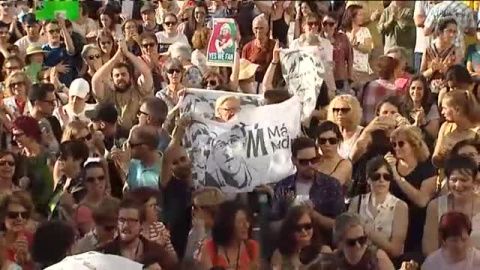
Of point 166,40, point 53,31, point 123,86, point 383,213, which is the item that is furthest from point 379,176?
point 53,31

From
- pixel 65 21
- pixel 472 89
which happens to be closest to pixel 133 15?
pixel 65 21

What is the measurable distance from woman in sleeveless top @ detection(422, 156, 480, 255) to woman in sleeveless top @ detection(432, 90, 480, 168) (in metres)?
0.94

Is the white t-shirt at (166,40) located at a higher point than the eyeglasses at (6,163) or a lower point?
higher

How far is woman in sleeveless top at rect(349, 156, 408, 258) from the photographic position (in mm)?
6652

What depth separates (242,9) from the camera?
11234 mm

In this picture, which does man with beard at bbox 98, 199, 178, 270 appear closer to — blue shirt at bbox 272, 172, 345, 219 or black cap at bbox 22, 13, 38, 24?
blue shirt at bbox 272, 172, 345, 219

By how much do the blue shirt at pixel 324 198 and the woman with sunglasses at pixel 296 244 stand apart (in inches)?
19.6

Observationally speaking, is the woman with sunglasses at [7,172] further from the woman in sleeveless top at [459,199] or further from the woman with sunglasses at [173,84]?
the woman in sleeveless top at [459,199]

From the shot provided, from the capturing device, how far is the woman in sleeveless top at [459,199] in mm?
6562

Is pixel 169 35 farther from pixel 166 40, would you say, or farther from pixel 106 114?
pixel 106 114

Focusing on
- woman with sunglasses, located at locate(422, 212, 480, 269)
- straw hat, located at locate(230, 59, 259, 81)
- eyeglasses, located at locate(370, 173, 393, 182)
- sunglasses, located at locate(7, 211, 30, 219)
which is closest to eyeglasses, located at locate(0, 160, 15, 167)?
sunglasses, located at locate(7, 211, 30, 219)

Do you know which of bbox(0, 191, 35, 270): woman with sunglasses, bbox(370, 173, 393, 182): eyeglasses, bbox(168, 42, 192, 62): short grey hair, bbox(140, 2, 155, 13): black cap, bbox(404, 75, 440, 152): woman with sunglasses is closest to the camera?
bbox(0, 191, 35, 270): woman with sunglasses

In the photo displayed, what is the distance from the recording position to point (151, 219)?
→ 252 inches

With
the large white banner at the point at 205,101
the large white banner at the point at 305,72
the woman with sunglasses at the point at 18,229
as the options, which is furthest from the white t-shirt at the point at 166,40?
the woman with sunglasses at the point at 18,229
